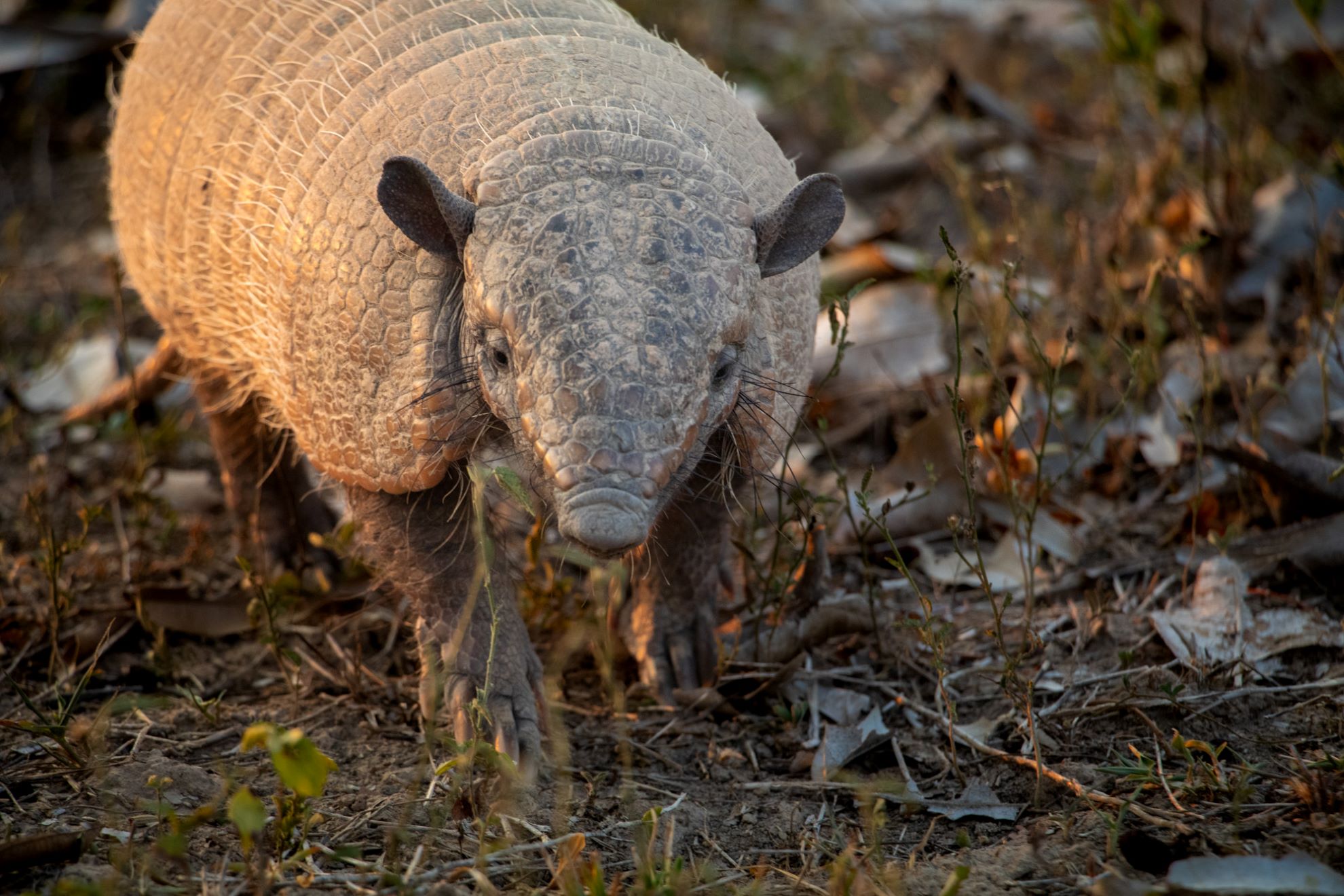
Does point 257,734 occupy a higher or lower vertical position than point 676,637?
higher

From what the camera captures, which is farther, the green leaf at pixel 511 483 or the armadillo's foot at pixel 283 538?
the armadillo's foot at pixel 283 538

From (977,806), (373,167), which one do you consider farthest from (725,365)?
(977,806)

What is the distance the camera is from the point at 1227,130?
19.6 ft

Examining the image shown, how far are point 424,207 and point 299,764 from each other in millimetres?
1247

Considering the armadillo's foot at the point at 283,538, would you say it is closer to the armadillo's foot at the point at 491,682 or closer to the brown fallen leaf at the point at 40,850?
the armadillo's foot at the point at 491,682

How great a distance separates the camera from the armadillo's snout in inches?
95.7

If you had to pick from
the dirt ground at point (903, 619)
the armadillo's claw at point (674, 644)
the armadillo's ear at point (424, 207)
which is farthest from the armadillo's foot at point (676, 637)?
the armadillo's ear at point (424, 207)

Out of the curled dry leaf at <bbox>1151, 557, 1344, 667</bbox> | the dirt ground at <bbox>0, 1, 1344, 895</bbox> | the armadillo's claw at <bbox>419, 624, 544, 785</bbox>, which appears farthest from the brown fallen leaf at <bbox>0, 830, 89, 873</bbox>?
the curled dry leaf at <bbox>1151, 557, 1344, 667</bbox>

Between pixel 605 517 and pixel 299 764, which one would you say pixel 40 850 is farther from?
pixel 605 517

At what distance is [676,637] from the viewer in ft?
12.8

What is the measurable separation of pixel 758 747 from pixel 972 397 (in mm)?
1984

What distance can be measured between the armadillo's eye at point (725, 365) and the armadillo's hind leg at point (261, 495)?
2236mm

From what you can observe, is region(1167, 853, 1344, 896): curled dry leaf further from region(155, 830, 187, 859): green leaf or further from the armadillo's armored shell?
region(155, 830, 187, 859): green leaf

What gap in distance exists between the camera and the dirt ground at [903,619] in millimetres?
2775
